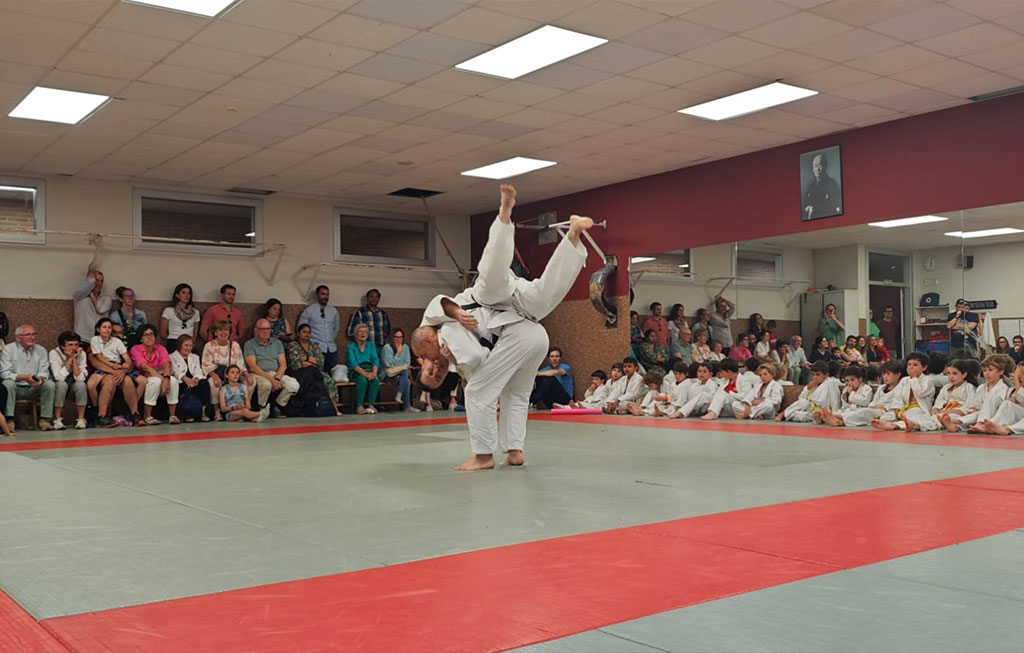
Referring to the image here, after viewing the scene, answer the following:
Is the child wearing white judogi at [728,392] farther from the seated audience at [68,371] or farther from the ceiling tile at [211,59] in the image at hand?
the seated audience at [68,371]

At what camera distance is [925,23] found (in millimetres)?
5648

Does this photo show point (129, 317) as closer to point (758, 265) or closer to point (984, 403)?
point (758, 265)

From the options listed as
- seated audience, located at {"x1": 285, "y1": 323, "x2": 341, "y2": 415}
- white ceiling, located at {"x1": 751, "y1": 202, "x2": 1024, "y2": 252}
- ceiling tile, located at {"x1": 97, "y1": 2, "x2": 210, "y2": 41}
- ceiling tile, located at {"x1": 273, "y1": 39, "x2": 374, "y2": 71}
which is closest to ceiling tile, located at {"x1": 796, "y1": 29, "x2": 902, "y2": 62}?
white ceiling, located at {"x1": 751, "y1": 202, "x2": 1024, "y2": 252}

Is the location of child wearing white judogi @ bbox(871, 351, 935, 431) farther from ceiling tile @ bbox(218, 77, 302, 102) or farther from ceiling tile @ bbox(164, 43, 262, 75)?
ceiling tile @ bbox(164, 43, 262, 75)

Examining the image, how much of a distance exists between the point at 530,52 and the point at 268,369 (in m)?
5.48

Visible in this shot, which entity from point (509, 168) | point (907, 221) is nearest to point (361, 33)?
point (509, 168)

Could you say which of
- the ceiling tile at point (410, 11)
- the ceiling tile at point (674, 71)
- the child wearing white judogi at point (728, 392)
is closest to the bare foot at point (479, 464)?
the ceiling tile at point (410, 11)

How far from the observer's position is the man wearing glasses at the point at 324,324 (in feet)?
36.3

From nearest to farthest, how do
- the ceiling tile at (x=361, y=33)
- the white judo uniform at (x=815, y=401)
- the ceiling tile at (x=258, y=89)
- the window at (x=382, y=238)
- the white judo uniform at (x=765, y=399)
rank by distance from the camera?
1. the ceiling tile at (x=361, y=33)
2. the ceiling tile at (x=258, y=89)
3. the white judo uniform at (x=815, y=401)
4. the white judo uniform at (x=765, y=399)
5. the window at (x=382, y=238)

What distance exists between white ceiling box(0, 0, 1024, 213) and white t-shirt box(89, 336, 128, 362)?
6.20 feet

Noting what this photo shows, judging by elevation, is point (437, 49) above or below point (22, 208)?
above

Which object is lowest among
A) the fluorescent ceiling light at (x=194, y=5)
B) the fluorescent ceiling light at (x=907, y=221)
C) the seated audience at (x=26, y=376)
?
the seated audience at (x=26, y=376)

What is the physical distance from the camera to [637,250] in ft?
34.6

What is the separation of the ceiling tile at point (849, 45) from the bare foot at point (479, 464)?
3.72 meters
